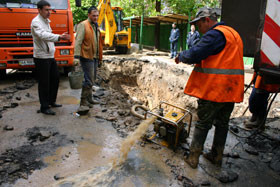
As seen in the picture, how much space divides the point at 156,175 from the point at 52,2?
5.68 meters

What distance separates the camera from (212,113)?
256cm

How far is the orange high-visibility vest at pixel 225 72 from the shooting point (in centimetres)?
236

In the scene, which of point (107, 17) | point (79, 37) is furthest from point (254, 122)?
point (107, 17)

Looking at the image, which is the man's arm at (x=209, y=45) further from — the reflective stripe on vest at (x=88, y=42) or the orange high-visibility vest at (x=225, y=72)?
the reflective stripe on vest at (x=88, y=42)

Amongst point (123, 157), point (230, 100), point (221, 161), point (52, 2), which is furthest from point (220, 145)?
point (52, 2)

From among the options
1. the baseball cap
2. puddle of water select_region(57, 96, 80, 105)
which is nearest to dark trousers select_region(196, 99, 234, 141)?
the baseball cap

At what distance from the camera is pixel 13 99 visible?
16.8 ft

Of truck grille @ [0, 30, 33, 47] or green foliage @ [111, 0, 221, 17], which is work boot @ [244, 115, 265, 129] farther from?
green foliage @ [111, 0, 221, 17]

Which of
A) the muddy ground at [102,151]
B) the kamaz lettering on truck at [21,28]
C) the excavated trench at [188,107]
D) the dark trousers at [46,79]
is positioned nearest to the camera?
the muddy ground at [102,151]

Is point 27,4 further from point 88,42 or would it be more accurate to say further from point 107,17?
point 107,17

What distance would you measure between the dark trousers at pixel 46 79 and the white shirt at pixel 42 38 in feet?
0.45

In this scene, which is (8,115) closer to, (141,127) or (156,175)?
(141,127)

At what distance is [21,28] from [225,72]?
18.6 ft

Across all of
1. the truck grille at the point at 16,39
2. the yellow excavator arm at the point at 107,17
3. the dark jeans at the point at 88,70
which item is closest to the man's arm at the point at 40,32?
the dark jeans at the point at 88,70
